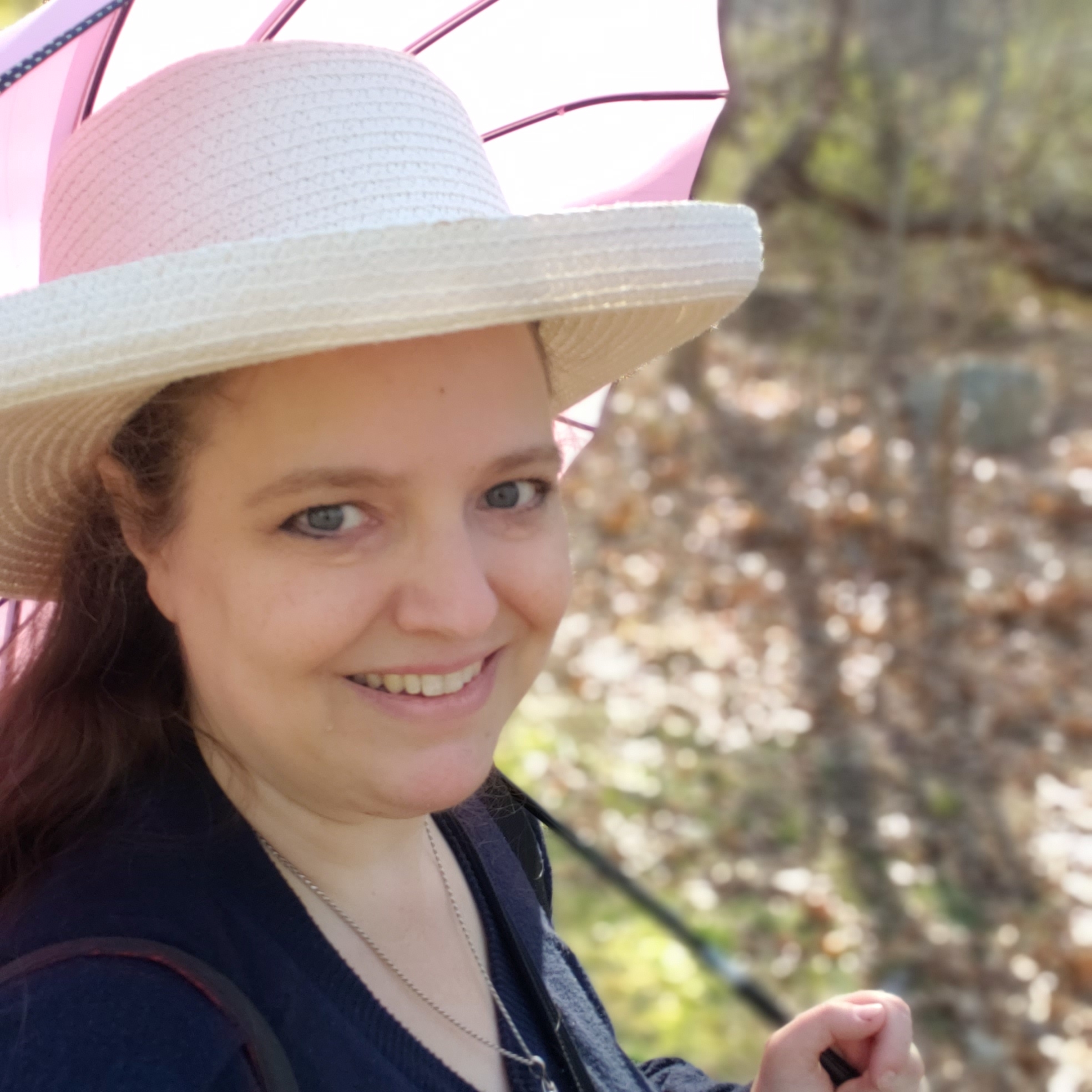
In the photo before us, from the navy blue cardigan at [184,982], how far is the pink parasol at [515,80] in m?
0.58

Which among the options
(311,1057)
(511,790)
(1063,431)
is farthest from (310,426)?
(1063,431)

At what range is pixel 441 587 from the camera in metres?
1.23

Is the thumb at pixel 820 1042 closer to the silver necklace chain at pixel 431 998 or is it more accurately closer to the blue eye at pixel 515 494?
the silver necklace chain at pixel 431 998

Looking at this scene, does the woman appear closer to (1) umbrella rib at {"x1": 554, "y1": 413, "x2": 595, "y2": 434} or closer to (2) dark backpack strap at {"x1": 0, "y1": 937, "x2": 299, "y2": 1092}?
(2) dark backpack strap at {"x1": 0, "y1": 937, "x2": 299, "y2": 1092}

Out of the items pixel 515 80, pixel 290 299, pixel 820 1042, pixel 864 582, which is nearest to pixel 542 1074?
pixel 820 1042

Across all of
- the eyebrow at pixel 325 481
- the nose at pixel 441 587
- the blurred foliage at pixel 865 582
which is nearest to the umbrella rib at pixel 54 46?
the eyebrow at pixel 325 481

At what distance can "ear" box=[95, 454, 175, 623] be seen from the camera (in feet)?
4.37

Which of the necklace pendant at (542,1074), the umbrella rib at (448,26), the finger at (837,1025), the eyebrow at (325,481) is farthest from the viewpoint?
the umbrella rib at (448,26)

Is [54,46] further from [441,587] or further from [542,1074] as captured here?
[542,1074]

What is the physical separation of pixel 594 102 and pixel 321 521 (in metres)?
0.89

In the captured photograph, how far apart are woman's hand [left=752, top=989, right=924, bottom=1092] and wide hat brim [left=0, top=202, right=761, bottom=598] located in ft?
2.94

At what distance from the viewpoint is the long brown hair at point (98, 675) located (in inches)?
50.8

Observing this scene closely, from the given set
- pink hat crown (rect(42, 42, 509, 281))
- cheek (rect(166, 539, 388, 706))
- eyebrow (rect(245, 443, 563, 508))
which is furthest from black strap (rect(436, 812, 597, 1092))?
pink hat crown (rect(42, 42, 509, 281))

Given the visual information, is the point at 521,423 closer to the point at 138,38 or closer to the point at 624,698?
the point at 138,38
